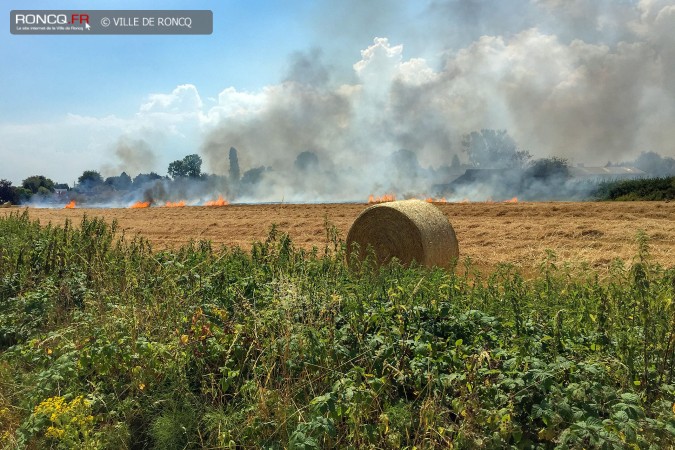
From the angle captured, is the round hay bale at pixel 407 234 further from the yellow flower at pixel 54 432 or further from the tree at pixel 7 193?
the tree at pixel 7 193

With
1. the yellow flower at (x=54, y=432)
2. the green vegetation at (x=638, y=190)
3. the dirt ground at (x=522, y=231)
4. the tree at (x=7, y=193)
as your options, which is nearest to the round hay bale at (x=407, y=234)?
the dirt ground at (x=522, y=231)

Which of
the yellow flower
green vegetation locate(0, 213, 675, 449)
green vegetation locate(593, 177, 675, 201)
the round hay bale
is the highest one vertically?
green vegetation locate(593, 177, 675, 201)

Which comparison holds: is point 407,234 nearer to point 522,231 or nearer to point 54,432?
point 522,231

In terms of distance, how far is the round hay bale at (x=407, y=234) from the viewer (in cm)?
1198

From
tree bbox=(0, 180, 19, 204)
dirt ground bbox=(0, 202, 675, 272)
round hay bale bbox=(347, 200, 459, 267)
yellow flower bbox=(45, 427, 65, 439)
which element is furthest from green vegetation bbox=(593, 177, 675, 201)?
tree bbox=(0, 180, 19, 204)

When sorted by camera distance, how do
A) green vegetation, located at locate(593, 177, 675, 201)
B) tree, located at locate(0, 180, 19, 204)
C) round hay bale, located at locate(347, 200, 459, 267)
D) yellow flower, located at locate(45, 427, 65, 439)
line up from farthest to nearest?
1. tree, located at locate(0, 180, 19, 204)
2. green vegetation, located at locate(593, 177, 675, 201)
3. round hay bale, located at locate(347, 200, 459, 267)
4. yellow flower, located at locate(45, 427, 65, 439)

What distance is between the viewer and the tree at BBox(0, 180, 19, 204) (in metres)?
72.8

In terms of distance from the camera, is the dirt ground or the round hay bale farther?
the dirt ground

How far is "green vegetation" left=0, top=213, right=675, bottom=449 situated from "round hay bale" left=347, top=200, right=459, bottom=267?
5144mm

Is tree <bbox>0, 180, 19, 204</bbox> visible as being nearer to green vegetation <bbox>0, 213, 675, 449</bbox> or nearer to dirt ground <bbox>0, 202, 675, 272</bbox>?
dirt ground <bbox>0, 202, 675, 272</bbox>

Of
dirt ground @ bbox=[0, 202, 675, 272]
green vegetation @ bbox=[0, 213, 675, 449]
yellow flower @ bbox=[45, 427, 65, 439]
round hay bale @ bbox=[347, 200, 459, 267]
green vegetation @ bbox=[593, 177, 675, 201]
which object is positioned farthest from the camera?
green vegetation @ bbox=[593, 177, 675, 201]

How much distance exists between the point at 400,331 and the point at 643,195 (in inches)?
1357

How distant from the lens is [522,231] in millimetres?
17609

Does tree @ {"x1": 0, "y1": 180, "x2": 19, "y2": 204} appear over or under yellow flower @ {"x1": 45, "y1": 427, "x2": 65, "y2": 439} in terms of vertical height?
over
